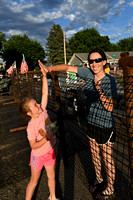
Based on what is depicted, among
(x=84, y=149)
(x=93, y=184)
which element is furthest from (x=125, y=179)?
(x=84, y=149)

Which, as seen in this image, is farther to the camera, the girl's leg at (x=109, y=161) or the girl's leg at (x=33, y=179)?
the girl's leg at (x=109, y=161)

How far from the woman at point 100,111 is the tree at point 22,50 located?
50303mm

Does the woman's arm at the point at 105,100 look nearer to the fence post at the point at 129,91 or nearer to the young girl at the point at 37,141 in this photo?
the fence post at the point at 129,91

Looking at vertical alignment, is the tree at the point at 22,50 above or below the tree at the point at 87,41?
below

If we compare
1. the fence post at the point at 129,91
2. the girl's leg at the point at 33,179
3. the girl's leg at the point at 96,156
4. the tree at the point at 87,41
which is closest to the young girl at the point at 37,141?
the girl's leg at the point at 33,179

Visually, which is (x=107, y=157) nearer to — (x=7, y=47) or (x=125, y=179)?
(x=125, y=179)

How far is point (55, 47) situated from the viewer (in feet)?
173

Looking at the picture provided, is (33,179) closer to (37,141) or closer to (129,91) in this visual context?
(37,141)

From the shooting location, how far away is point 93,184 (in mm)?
2297

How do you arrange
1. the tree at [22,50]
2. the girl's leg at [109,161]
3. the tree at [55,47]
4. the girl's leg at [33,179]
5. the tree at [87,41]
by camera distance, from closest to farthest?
the girl's leg at [33,179] → the girl's leg at [109,161] → the tree at [22,50] → the tree at [55,47] → the tree at [87,41]

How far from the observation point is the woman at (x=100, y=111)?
1.83m

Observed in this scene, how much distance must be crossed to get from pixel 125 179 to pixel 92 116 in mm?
1224

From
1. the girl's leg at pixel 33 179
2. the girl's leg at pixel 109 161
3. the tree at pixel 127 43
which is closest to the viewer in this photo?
the girl's leg at pixel 33 179

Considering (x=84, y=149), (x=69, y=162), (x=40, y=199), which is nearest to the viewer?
(x=40, y=199)
